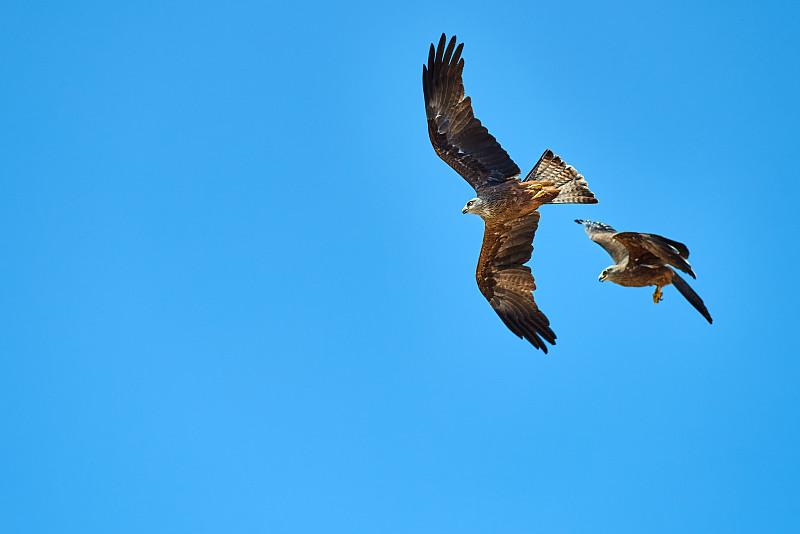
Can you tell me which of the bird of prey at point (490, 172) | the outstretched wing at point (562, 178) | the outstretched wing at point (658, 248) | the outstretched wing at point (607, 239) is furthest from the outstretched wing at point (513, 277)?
the outstretched wing at point (658, 248)

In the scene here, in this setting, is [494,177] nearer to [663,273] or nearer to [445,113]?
[445,113]

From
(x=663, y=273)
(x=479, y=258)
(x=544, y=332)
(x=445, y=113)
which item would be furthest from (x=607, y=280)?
(x=445, y=113)

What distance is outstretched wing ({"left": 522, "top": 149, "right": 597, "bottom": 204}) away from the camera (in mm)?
13266

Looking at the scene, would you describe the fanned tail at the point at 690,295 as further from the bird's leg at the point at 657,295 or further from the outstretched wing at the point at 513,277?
the outstretched wing at the point at 513,277

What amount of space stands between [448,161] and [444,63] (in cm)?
166

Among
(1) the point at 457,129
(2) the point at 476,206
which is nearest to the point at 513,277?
(2) the point at 476,206

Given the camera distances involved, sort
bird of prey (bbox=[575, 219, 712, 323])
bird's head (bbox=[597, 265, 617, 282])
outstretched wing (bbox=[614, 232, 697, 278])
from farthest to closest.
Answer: bird's head (bbox=[597, 265, 617, 282])
bird of prey (bbox=[575, 219, 712, 323])
outstretched wing (bbox=[614, 232, 697, 278])

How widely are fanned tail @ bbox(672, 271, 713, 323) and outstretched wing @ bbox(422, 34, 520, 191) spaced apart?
3.09m

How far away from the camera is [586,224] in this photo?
14.1 metres

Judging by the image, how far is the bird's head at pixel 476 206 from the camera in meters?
13.2

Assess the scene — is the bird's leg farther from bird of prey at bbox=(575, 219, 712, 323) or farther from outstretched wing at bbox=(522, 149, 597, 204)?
outstretched wing at bbox=(522, 149, 597, 204)

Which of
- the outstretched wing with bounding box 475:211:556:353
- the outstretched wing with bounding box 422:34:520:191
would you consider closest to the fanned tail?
the outstretched wing with bounding box 475:211:556:353

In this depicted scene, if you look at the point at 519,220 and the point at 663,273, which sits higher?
the point at 519,220

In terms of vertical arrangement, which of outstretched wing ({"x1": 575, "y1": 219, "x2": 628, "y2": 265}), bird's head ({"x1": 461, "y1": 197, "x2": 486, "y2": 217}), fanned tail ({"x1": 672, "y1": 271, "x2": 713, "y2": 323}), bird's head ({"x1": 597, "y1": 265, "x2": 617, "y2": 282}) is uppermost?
bird's head ({"x1": 461, "y1": 197, "x2": 486, "y2": 217})
